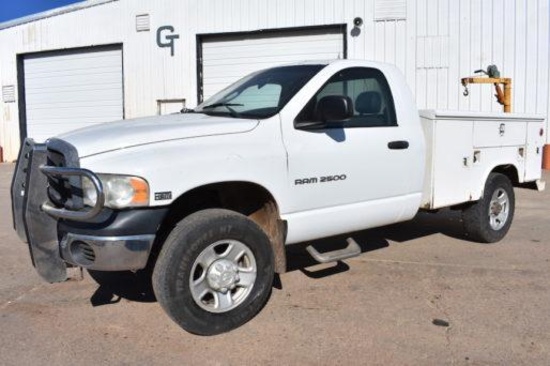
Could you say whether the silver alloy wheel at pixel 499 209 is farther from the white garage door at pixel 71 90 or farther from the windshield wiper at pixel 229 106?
the white garage door at pixel 71 90

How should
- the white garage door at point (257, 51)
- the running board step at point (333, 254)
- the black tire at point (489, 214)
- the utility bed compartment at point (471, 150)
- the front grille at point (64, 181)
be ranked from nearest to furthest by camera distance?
the front grille at point (64, 181) < the running board step at point (333, 254) < the utility bed compartment at point (471, 150) < the black tire at point (489, 214) < the white garage door at point (257, 51)

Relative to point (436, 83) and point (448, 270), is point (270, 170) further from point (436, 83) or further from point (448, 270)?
point (436, 83)

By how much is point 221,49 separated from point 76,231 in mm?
13298

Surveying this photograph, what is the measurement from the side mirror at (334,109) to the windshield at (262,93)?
0.89ft

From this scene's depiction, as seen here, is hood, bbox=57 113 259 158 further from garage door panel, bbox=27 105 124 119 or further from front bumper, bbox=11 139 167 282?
garage door panel, bbox=27 105 124 119

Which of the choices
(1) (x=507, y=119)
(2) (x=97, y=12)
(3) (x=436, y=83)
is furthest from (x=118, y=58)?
(1) (x=507, y=119)

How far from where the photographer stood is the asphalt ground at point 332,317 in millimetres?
3639

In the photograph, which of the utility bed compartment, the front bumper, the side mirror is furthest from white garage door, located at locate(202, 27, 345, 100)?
the front bumper

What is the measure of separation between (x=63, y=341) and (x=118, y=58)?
49.3 ft

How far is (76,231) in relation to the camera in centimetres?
365

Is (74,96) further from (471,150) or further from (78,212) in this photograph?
(78,212)

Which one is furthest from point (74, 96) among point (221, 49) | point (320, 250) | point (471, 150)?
point (471, 150)

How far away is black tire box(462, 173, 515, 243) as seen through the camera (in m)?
6.26

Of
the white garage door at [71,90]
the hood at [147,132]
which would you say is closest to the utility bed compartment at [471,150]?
the hood at [147,132]
